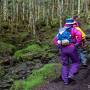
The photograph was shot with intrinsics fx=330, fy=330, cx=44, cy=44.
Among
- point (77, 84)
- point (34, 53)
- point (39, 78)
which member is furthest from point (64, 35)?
point (34, 53)

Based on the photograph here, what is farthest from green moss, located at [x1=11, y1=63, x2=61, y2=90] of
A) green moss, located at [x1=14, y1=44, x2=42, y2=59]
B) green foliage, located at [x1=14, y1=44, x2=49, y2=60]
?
green moss, located at [x1=14, y1=44, x2=42, y2=59]

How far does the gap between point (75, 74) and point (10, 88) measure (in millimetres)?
2696

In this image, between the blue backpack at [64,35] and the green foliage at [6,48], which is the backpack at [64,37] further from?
the green foliage at [6,48]

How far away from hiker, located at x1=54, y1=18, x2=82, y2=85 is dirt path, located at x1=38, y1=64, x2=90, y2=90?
0.21 metres

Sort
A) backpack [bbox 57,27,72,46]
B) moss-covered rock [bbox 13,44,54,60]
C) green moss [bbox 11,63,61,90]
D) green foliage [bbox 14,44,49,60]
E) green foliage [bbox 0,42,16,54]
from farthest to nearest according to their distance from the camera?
green foliage [bbox 0,42,16,54]
green foliage [bbox 14,44,49,60]
moss-covered rock [bbox 13,44,54,60]
green moss [bbox 11,63,61,90]
backpack [bbox 57,27,72,46]

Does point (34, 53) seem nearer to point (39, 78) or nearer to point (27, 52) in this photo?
point (27, 52)

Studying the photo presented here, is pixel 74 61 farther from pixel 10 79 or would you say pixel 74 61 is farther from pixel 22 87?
pixel 10 79

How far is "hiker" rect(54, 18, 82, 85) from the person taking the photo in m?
10.5

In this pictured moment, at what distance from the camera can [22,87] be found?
11.6 meters

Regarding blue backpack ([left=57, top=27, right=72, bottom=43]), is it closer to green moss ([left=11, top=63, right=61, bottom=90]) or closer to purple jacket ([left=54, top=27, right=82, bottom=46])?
purple jacket ([left=54, top=27, right=82, bottom=46])

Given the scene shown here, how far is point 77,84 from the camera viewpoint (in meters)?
10.7

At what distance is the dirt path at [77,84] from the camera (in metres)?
10.5

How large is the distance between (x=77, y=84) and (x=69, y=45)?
132 cm

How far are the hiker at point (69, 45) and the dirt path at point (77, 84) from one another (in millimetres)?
214
